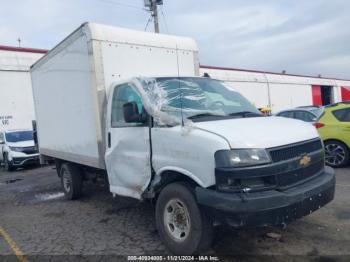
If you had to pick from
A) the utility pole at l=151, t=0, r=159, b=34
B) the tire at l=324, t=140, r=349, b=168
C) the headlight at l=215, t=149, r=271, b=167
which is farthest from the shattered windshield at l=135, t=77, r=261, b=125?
the utility pole at l=151, t=0, r=159, b=34

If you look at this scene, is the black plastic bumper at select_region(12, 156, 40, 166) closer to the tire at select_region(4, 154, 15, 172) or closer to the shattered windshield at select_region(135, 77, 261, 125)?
the tire at select_region(4, 154, 15, 172)

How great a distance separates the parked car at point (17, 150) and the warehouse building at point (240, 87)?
9.70ft

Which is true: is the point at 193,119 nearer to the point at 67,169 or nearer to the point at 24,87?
the point at 67,169

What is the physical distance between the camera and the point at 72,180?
6.96 metres

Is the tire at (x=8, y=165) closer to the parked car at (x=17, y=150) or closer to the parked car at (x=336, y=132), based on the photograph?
the parked car at (x=17, y=150)

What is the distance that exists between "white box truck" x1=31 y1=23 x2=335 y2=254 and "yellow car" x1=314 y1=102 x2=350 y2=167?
13.5 ft

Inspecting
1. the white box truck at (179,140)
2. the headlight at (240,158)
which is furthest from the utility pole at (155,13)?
the headlight at (240,158)

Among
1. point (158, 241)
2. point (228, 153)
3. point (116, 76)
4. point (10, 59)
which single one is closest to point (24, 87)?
point (10, 59)

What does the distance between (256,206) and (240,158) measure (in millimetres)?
477

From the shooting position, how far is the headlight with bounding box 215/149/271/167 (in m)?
3.27

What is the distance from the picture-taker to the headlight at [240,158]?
3268 millimetres

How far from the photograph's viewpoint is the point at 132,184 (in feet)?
15.2

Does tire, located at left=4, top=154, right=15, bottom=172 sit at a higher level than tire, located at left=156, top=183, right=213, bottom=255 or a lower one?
lower

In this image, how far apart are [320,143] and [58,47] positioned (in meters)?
4.97
